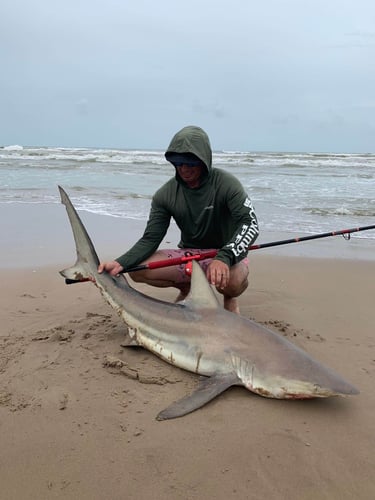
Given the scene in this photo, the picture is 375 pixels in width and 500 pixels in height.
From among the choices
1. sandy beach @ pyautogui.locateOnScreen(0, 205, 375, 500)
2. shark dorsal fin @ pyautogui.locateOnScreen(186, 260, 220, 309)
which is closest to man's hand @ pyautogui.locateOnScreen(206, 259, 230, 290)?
shark dorsal fin @ pyautogui.locateOnScreen(186, 260, 220, 309)

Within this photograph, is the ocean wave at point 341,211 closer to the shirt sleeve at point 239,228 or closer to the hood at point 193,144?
the shirt sleeve at point 239,228

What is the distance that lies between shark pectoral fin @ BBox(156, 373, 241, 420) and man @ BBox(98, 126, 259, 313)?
771 mm

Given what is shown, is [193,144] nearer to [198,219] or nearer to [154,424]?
[198,219]

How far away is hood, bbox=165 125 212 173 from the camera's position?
337 cm

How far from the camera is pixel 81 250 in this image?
338 centimetres

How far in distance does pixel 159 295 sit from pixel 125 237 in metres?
2.66

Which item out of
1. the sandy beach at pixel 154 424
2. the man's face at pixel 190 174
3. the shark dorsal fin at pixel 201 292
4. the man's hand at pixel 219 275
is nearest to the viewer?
the sandy beach at pixel 154 424

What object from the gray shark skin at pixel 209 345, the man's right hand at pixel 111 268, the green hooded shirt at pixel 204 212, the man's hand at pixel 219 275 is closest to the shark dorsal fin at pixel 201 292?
the gray shark skin at pixel 209 345

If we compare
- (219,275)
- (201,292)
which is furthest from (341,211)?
(201,292)

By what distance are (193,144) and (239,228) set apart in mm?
705

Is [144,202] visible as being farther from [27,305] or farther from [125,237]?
[27,305]

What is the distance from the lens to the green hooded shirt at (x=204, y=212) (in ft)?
11.2

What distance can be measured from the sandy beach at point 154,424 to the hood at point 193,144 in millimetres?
1423

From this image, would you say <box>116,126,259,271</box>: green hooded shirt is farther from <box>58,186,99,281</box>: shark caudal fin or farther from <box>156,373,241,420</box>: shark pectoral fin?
<box>156,373,241,420</box>: shark pectoral fin
